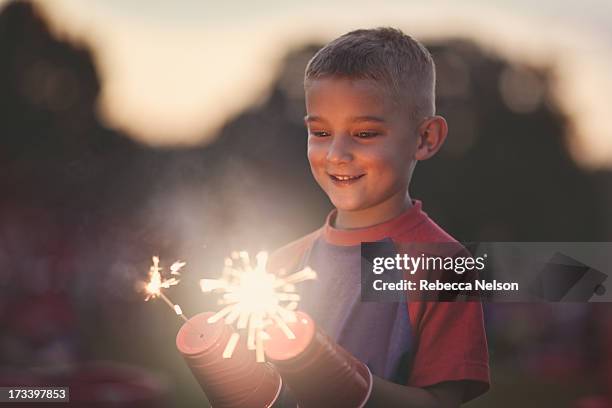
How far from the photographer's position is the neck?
2.68m

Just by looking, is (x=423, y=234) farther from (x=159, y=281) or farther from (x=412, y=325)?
(x=159, y=281)

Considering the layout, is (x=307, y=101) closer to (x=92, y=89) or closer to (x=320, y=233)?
(x=320, y=233)

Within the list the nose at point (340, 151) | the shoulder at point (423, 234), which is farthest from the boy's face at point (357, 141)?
the shoulder at point (423, 234)

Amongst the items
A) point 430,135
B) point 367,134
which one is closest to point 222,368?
point 367,134

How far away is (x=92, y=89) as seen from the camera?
691 inches

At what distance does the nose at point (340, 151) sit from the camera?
2527 millimetres

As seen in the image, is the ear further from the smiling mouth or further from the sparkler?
the sparkler

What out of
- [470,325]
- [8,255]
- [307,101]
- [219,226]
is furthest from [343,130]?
[8,255]

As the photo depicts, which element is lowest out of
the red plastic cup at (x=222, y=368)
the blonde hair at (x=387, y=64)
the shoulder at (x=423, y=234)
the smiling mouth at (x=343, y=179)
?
the red plastic cup at (x=222, y=368)

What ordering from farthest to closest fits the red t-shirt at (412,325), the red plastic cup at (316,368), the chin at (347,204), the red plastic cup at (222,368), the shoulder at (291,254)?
the shoulder at (291,254)
the chin at (347,204)
the red t-shirt at (412,325)
the red plastic cup at (222,368)
the red plastic cup at (316,368)

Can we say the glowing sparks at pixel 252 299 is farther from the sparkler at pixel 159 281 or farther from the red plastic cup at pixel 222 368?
the sparkler at pixel 159 281

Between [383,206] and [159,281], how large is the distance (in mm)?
699

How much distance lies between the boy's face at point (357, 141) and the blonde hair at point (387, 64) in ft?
0.11

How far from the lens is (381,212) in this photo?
8.80 ft
